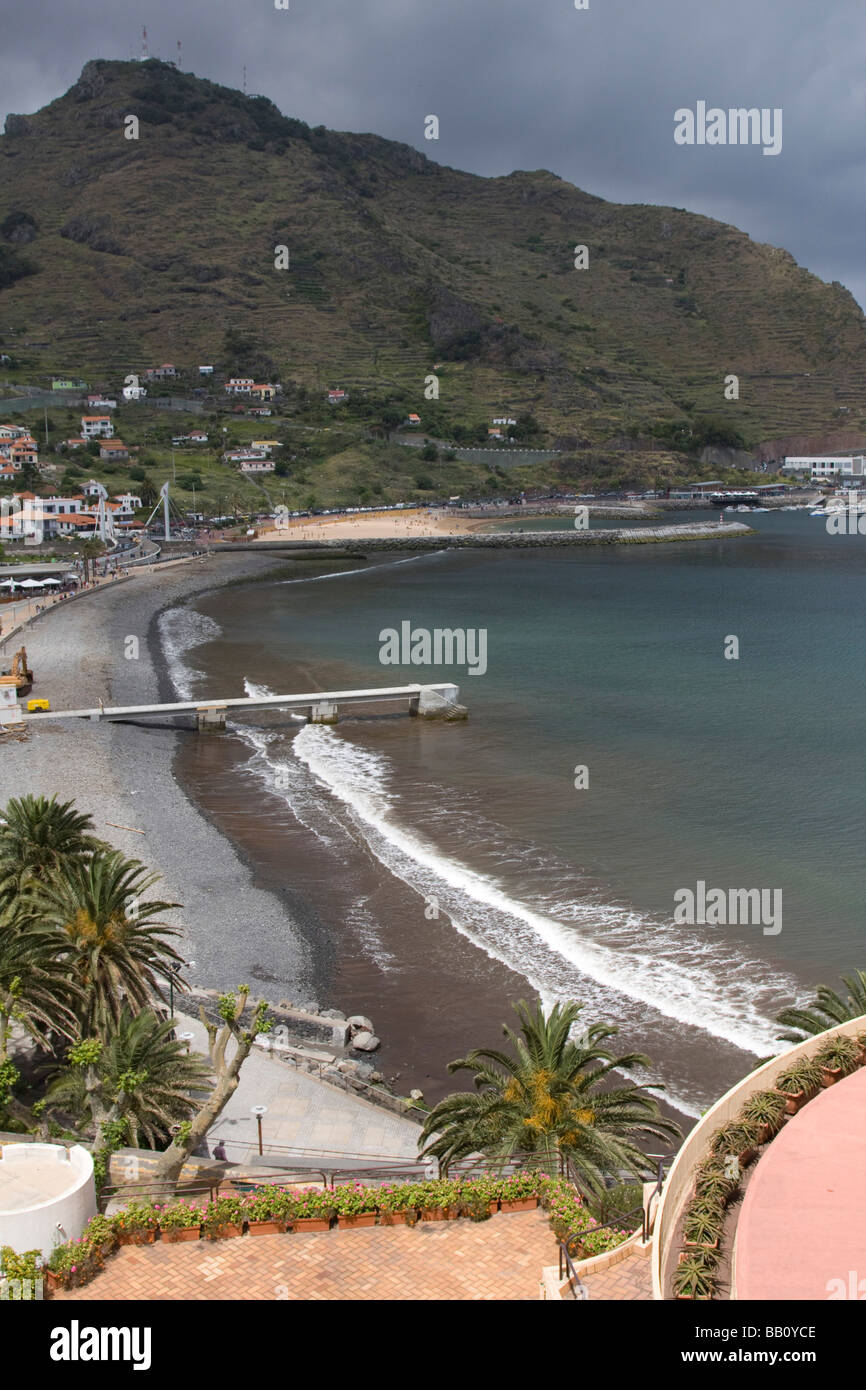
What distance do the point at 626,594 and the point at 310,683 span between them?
163 feet

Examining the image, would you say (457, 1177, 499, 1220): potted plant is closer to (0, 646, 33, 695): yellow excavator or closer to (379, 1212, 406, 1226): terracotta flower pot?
(379, 1212, 406, 1226): terracotta flower pot

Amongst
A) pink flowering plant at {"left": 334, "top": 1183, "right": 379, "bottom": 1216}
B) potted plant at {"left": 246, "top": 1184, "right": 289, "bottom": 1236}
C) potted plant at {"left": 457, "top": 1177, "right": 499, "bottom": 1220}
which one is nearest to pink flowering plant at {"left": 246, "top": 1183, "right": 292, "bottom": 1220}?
potted plant at {"left": 246, "top": 1184, "right": 289, "bottom": 1236}

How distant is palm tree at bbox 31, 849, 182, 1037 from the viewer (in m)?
20.9

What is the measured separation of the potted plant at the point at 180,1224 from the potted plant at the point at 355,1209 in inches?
62.9

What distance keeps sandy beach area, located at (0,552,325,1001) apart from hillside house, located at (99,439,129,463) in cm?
8157

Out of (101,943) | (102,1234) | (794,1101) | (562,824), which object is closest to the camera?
(102,1234)

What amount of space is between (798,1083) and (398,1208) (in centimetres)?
516

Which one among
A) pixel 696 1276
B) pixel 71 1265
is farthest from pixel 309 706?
pixel 696 1276

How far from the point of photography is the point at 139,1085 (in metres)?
18.7

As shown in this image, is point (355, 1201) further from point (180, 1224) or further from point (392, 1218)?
point (180, 1224)

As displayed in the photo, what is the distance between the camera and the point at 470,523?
555ft

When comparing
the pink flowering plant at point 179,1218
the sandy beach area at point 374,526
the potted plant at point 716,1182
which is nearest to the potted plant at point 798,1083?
the potted plant at point 716,1182

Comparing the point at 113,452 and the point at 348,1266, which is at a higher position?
the point at 113,452
